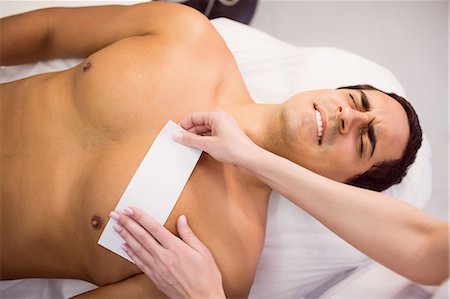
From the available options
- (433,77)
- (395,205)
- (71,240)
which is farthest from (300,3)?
(71,240)

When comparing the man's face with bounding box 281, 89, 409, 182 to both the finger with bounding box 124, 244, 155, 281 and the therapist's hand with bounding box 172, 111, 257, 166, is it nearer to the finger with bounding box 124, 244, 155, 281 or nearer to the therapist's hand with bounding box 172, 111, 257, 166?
→ the therapist's hand with bounding box 172, 111, 257, 166

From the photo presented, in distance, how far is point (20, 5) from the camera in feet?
5.41

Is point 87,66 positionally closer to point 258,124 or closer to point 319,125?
point 258,124

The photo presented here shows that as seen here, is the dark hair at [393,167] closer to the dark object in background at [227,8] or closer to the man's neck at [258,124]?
the man's neck at [258,124]

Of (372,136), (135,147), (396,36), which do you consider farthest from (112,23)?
(396,36)

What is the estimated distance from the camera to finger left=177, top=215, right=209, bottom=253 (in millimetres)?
1229

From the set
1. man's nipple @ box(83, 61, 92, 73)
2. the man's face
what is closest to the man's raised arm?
man's nipple @ box(83, 61, 92, 73)

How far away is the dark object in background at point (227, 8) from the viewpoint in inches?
80.0

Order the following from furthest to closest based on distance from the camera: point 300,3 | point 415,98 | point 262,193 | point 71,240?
point 300,3
point 415,98
point 262,193
point 71,240

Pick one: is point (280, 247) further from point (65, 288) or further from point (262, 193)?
point (65, 288)

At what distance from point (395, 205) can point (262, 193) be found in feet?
1.38

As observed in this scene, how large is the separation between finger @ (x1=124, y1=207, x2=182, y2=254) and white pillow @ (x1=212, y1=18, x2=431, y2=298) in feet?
1.50

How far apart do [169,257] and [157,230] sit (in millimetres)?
75

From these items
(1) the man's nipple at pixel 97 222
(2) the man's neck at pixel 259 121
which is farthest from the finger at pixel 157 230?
(2) the man's neck at pixel 259 121
